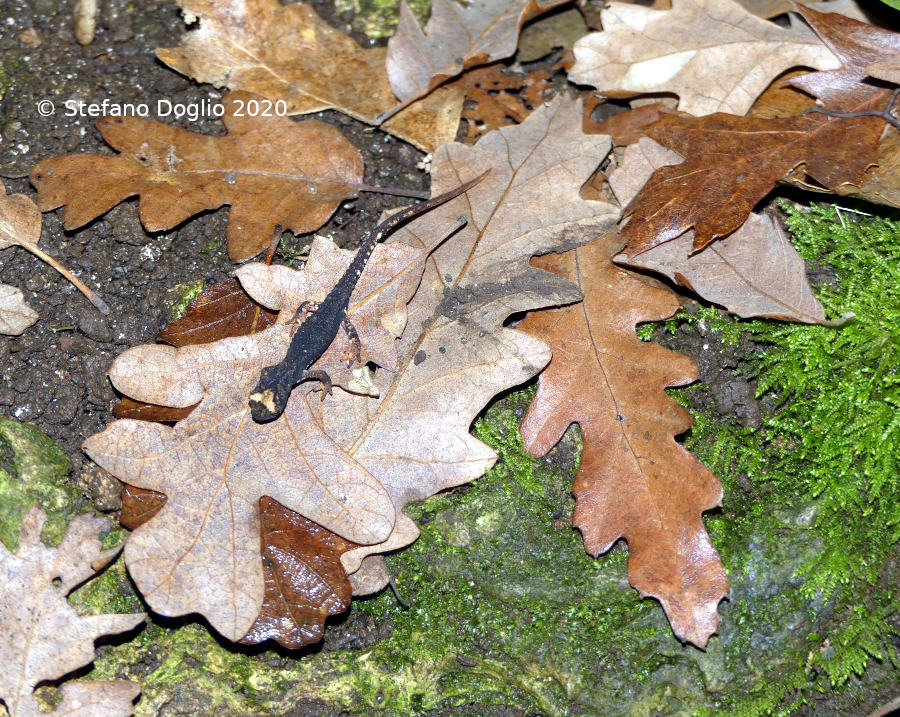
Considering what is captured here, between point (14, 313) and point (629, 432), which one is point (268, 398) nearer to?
point (14, 313)

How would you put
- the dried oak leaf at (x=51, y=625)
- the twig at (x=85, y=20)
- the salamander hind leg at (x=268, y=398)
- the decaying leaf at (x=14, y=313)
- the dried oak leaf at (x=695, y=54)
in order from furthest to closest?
the twig at (x=85, y=20) → the dried oak leaf at (x=695, y=54) → the decaying leaf at (x=14, y=313) → the salamander hind leg at (x=268, y=398) → the dried oak leaf at (x=51, y=625)

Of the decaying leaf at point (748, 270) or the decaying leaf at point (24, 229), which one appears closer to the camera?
the decaying leaf at point (748, 270)

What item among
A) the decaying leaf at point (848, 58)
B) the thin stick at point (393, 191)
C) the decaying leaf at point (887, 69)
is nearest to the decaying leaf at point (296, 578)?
the thin stick at point (393, 191)

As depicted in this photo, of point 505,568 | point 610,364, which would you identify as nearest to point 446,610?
point 505,568

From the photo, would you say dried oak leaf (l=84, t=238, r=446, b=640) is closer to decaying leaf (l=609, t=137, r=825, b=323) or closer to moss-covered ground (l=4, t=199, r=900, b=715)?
moss-covered ground (l=4, t=199, r=900, b=715)

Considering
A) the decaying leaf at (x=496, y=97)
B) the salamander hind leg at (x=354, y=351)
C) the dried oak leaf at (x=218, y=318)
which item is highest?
the decaying leaf at (x=496, y=97)

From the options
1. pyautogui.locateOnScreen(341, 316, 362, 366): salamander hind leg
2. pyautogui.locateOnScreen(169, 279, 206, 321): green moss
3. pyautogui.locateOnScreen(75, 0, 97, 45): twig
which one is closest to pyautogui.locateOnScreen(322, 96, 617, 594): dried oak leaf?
pyautogui.locateOnScreen(341, 316, 362, 366): salamander hind leg

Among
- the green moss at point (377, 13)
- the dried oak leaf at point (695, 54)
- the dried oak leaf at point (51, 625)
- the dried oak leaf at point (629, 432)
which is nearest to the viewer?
the dried oak leaf at point (51, 625)

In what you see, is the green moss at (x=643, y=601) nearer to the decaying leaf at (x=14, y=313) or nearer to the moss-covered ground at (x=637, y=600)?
the moss-covered ground at (x=637, y=600)

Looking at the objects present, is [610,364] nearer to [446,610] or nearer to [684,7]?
[446,610]
